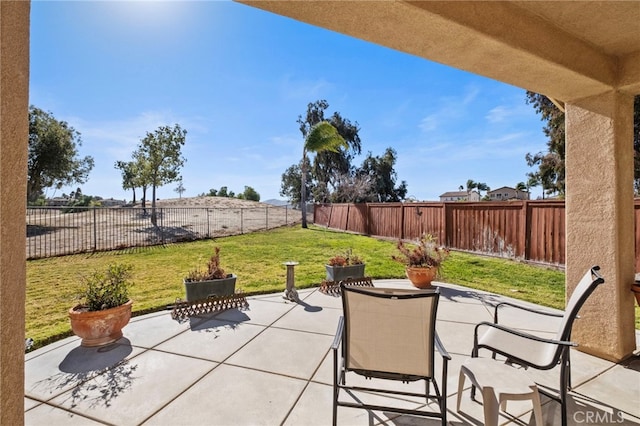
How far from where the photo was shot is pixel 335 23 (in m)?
1.79

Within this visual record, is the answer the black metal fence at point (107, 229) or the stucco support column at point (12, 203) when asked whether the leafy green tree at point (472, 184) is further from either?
the stucco support column at point (12, 203)

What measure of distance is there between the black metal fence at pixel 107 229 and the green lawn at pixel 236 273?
937 mm

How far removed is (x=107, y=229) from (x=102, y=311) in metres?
10.0

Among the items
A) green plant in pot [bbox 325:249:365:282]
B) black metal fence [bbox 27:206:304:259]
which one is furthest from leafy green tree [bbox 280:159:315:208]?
green plant in pot [bbox 325:249:365:282]

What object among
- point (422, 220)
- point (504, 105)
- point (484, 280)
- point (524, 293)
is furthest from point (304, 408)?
point (504, 105)

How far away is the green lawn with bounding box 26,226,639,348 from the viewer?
427 cm

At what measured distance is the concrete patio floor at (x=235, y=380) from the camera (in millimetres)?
1920

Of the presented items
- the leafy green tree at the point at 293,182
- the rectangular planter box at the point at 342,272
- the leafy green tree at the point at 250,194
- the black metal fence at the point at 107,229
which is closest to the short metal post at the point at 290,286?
the rectangular planter box at the point at 342,272

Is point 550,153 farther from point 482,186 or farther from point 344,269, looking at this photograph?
point 482,186

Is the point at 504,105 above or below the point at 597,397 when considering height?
above

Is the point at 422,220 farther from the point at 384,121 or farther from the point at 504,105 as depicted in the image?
the point at 384,121

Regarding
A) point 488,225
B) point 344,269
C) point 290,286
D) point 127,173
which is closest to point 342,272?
point 344,269

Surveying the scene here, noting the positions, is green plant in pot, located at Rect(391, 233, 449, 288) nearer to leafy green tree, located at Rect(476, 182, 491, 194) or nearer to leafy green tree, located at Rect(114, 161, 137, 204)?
leafy green tree, located at Rect(114, 161, 137, 204)

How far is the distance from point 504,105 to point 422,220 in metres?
6.61
